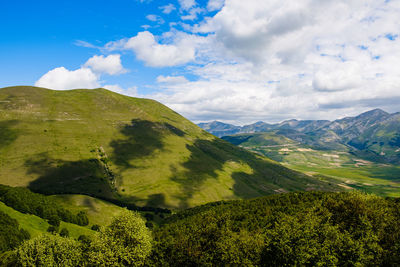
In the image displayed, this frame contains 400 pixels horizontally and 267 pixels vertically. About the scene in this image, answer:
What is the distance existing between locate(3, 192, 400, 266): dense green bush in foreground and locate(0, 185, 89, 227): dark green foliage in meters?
58.8

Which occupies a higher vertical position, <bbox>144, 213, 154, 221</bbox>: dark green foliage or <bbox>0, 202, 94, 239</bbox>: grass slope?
<bbox>0, 202, 94, 239</bbox>: grass slope

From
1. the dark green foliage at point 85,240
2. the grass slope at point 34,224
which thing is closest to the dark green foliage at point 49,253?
the dark green foliage at point 85,240

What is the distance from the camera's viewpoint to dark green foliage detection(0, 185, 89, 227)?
12325 centimetres

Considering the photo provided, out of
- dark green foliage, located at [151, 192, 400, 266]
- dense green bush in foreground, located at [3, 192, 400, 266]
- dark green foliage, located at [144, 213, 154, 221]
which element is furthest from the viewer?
dark green foliage, located at [144, 213, 154, 221]

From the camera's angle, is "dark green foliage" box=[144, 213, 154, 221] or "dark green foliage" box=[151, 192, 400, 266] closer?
"dark green foliage" box=[151, 192, 400, 266]

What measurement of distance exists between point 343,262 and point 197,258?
35.0 metres

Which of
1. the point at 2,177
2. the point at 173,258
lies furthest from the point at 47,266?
the point at 2,177

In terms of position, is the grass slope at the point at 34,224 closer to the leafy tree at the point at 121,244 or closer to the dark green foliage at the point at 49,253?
the dark green foliage at the point at 49,253

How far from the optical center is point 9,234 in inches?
3580

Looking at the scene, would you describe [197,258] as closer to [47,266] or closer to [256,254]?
[256,254]

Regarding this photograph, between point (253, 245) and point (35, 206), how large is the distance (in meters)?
130

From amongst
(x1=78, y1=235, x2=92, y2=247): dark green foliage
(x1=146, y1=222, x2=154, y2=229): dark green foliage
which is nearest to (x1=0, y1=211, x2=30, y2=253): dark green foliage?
(x1=78, y1=235, x2=92, y2=247): dark green foliage

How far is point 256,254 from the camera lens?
184 feet

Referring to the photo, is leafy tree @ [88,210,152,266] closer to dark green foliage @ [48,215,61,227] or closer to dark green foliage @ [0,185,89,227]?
dark green foliage @ [48,215,61,227]
